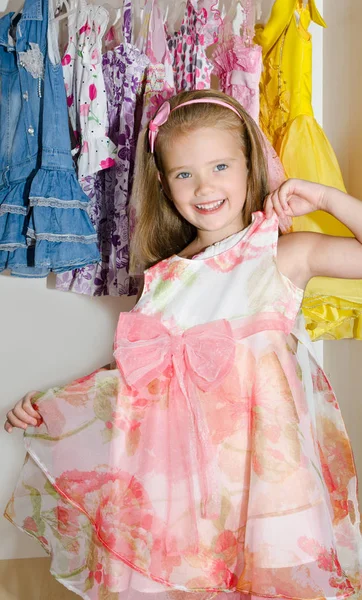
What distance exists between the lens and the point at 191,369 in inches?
50.7

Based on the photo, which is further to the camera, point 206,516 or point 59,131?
Result: point 59,131

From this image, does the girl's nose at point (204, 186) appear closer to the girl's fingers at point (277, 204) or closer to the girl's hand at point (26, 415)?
the girl's fingers at point (277, 204)

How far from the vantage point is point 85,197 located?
74.8 inches

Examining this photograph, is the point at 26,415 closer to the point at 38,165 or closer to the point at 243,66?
the point at 38,165

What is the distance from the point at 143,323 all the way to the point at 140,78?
904 mm

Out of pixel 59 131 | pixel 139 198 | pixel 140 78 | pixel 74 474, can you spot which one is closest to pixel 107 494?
pixel 74 474

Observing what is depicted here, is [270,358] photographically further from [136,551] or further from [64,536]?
[64,536]

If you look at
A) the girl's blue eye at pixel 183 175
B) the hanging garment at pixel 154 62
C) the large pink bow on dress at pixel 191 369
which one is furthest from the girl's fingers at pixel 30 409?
the hanging garment at pixel 154 62

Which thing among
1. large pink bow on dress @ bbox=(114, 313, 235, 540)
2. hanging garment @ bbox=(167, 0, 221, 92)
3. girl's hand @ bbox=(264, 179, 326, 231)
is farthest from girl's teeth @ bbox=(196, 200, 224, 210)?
hanging garment @ bbox=(167, 0, 221, 92)

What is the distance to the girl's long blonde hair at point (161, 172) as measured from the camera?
1.49m

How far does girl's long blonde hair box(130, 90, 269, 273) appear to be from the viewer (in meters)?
1.49

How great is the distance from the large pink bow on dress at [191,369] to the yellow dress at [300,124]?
1.66ft

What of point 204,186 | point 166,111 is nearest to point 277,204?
point 204,186

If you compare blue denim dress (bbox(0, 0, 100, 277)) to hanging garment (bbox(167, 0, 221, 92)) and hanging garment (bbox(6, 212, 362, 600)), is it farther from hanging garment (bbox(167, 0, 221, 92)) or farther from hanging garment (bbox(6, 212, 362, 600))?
hanging garment (bbox(6, 212, 362, 600))
